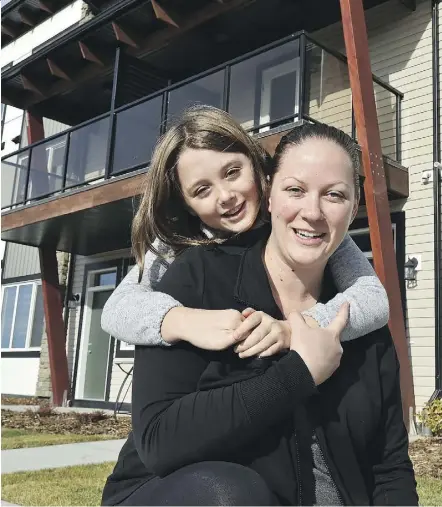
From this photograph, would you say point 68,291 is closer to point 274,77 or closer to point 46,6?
point 46,6

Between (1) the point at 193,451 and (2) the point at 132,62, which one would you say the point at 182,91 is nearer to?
(2) the point at 132,62

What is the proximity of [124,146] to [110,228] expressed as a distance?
2.14 metres

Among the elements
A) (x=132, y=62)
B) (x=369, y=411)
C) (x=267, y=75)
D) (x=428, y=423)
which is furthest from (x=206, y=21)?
(x=369, y=411)

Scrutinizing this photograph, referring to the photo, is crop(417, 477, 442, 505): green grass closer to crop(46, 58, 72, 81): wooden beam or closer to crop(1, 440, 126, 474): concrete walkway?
crop(1, 440, 126, 474): concrete walkway

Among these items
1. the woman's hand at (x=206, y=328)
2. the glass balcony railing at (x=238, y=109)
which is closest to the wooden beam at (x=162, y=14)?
the glass balcony railing at (x=238, y=109)

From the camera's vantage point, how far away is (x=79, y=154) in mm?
9789

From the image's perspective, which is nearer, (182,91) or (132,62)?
(182,91)

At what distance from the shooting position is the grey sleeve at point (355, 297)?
58.1 inches

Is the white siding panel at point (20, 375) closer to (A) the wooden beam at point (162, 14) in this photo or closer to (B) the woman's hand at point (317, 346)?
(A) the wooden beam at point (162, 14)

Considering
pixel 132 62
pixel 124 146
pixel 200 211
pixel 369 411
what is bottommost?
pixel 369 411

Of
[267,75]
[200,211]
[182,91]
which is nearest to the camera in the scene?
[200,211]

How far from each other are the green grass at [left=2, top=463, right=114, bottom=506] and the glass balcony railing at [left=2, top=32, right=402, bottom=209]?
12.7 ft

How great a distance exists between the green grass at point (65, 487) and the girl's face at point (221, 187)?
8.17 feet

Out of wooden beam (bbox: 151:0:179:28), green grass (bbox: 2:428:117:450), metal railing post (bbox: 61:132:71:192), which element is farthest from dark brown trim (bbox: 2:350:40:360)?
wooden beam (bbox: 151:0:179:28)
